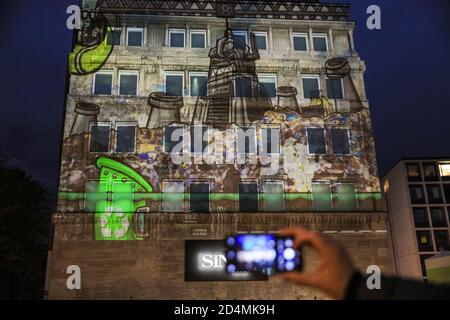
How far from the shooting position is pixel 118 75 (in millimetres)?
28641

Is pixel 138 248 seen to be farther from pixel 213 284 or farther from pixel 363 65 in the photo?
pixel 363 65

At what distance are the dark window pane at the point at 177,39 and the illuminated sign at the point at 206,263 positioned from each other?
43.3 feet

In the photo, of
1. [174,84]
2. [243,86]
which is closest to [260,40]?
[243,86]

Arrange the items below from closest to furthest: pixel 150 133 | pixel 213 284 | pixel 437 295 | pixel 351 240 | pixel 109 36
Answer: pixel 437 295, pixel 213 284, pixel 351 240, pixel 150 133, pixel 109 36

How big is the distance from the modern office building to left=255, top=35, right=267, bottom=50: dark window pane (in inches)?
1658

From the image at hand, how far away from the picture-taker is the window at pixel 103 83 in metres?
28.2

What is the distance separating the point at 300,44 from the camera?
3038 centimetres

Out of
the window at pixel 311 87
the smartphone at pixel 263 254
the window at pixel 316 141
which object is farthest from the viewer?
the window at pixel 311 87

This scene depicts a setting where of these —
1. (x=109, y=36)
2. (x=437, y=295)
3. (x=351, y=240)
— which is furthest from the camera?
(x=109, y=36)

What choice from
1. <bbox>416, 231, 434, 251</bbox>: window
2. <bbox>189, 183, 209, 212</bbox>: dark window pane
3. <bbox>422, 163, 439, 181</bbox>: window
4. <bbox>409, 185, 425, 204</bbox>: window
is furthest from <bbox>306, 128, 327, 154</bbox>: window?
<bbox>422, 163, 439, 181</bbox>: window

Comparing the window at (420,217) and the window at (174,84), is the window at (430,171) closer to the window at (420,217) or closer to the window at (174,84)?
the window at (420,217)

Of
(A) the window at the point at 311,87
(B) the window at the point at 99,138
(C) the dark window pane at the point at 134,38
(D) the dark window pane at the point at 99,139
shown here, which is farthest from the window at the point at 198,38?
Answer: (D) the dark window pane at the point at 99,139

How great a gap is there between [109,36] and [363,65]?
1713cm

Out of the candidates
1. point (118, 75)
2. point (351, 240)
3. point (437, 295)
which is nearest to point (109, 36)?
point (118, 75)
